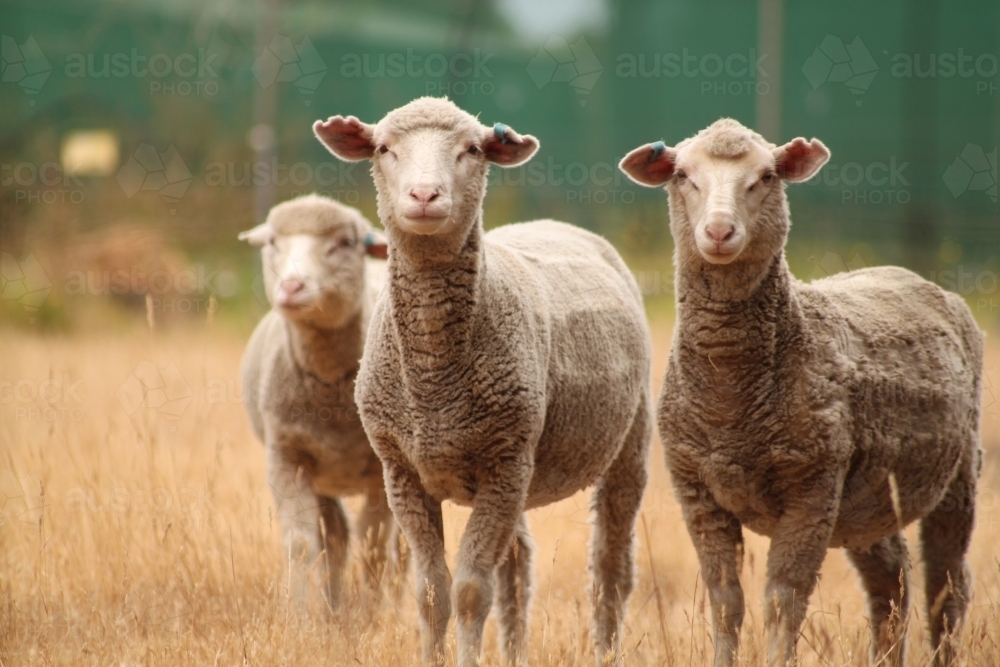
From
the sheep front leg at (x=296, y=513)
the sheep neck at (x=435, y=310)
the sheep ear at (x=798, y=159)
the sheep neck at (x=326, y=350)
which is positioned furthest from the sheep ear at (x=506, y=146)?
the sheep front leg at (x=296, y=513)

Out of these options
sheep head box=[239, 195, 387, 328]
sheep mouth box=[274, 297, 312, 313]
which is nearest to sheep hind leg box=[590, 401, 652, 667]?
sheep head box=[239, 195, 387, 328]

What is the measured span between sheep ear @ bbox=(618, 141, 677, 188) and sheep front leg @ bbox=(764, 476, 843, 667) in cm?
123

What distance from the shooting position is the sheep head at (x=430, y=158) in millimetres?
3693

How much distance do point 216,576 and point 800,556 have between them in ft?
8.82

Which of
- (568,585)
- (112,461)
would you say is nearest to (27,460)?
(112,461)

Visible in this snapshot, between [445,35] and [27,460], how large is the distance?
11.3 m

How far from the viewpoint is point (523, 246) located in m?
4.96

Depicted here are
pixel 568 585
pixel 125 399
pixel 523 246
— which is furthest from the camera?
pixel 125 399

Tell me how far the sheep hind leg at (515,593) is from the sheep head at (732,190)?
1726 mm

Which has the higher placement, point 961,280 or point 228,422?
point 961,280

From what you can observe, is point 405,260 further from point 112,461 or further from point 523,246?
point 112,461

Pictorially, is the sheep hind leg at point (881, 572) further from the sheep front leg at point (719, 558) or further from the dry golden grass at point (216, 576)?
the sheep front leg at point (719, 558)

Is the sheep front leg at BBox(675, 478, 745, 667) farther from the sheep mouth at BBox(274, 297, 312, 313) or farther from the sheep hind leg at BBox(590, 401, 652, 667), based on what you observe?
the sheep mouth at BBox(274, 297, 312, 313)

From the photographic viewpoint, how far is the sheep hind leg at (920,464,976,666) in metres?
4.45
